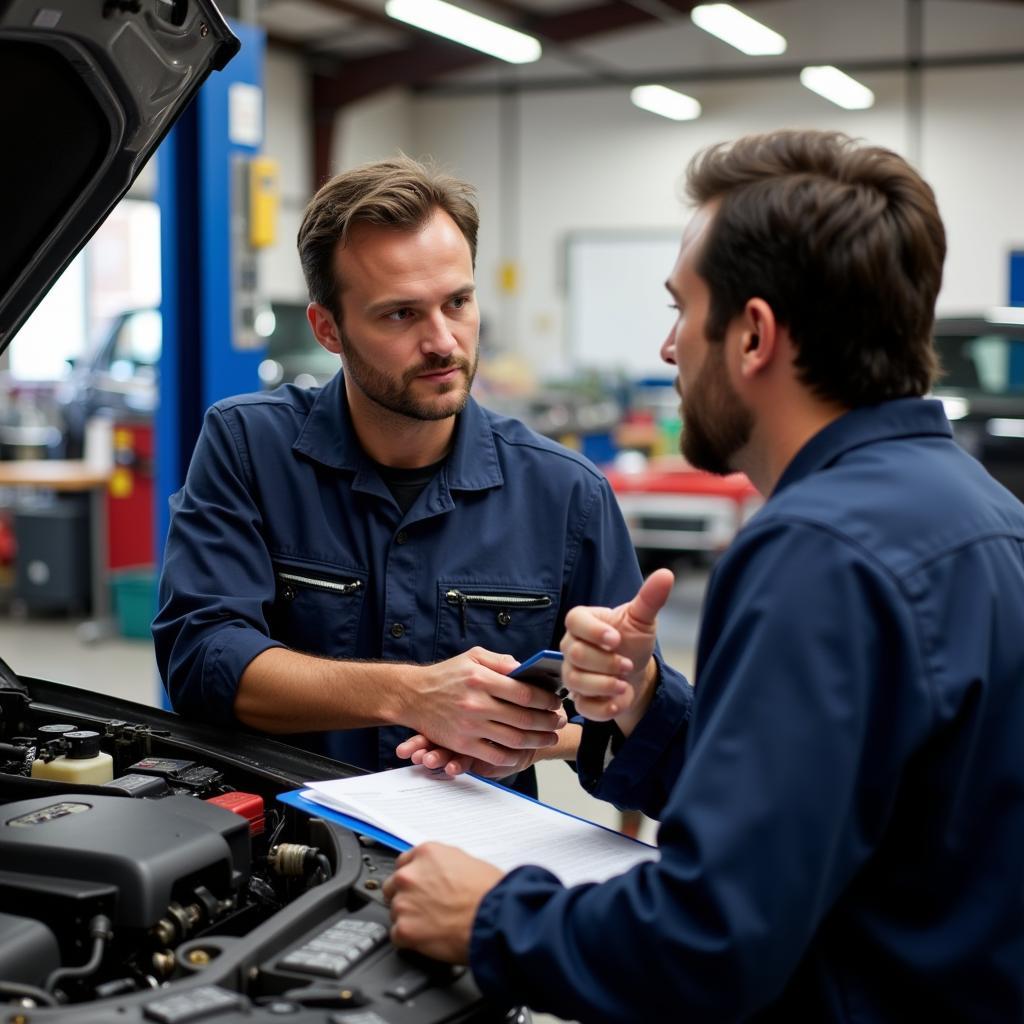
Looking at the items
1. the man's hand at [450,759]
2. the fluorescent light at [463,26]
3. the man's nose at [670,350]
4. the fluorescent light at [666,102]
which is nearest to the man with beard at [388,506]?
the man's hand at [450,759]

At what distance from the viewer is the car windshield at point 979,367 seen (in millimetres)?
6234

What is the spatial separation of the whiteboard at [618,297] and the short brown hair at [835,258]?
449 inches

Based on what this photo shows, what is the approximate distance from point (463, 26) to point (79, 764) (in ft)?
27.9

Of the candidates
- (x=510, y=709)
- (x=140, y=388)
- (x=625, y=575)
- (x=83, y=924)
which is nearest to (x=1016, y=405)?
(x=140, y=388)

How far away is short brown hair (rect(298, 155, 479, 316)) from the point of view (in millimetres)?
1778

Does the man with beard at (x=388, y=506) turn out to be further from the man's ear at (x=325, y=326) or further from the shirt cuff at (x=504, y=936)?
the shirt cuff at (x=504, y=936)

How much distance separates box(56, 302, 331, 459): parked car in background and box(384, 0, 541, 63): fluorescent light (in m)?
2.23

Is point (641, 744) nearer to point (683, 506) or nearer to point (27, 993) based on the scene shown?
point (27, 993)

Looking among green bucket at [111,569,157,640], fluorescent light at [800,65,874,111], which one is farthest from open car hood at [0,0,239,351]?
fluorescent light at [800,65,874,111]

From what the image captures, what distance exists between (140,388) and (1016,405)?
13.8 feet

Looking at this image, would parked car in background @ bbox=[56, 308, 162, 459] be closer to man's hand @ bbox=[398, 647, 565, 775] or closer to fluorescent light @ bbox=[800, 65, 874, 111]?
man's hand @ bbox=[398, 647, 565, 775]

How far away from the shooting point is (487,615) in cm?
178

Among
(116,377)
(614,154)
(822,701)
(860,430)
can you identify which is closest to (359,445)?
(860,430)

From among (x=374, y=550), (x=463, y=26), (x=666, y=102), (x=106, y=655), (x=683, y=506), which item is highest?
(x=666, y=102)
